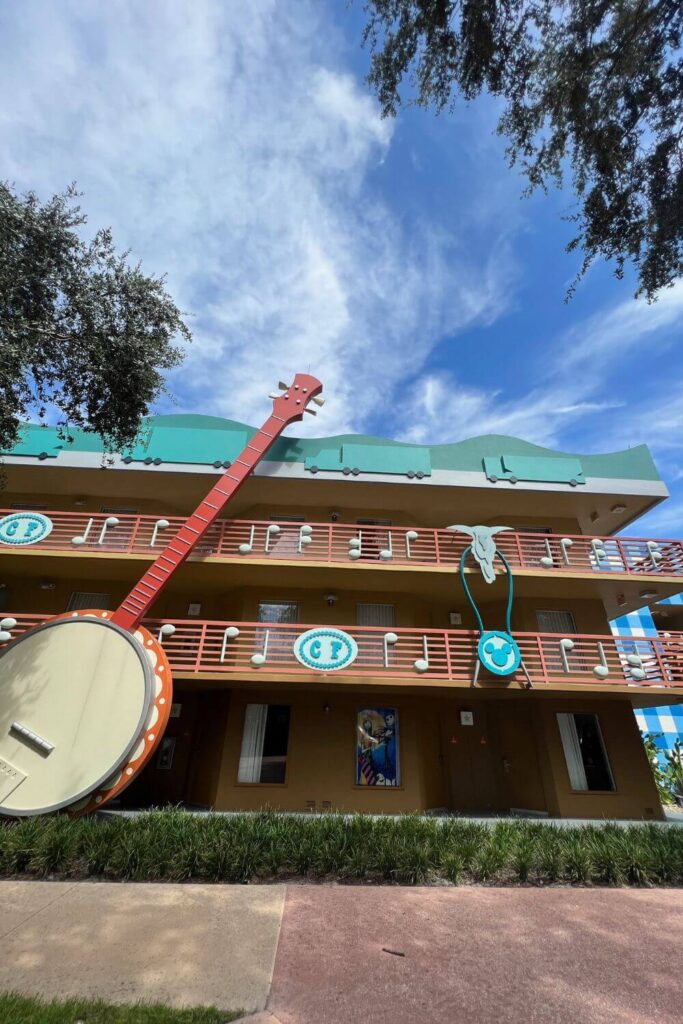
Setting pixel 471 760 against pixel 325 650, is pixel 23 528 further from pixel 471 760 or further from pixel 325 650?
pixel 471 760

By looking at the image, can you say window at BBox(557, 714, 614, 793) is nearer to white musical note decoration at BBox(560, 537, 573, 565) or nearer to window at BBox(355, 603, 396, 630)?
white musical note decoration at BBox(560, 537, 573, 565)

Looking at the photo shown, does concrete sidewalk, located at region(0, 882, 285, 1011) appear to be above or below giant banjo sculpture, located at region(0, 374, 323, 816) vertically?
below

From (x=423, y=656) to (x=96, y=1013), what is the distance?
1178 cm

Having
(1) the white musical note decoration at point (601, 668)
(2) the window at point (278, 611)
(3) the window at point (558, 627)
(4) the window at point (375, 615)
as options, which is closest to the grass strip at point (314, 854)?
(1) the white musical note decoration at point (601, 668)

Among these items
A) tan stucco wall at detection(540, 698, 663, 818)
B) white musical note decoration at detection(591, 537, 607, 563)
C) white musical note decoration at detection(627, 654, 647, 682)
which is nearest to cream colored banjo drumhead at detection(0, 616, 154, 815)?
tan stucco wall at detection(540, 698, 663, 818)

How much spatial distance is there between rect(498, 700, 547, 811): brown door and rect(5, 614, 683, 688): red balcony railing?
1963 mm

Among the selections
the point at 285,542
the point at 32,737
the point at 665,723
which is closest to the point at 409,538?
the point at 285,542

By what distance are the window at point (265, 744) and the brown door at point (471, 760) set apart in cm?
514

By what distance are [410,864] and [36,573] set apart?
1408cm

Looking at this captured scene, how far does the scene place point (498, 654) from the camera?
1270 cm

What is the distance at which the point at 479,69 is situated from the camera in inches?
299

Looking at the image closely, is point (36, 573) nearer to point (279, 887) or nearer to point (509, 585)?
point (279, 887)

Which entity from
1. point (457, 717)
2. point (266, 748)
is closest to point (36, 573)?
point (266, 748)

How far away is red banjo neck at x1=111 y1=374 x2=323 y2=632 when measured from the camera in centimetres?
1157
